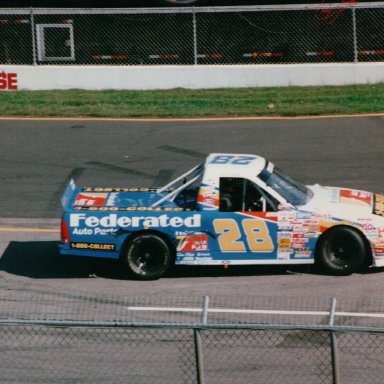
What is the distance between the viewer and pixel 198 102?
913 inches

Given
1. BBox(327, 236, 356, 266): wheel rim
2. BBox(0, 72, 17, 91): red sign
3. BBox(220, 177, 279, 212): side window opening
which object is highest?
BBox(0, 72, 17, 91): red sign

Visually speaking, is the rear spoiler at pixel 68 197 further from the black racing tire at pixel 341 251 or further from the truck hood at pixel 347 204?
the black racing tire at pixel 341 251

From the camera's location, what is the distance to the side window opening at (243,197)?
45.0 ft

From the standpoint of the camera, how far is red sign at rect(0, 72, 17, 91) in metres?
24.4

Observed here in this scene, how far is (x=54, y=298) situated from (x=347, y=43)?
1480 centimetres

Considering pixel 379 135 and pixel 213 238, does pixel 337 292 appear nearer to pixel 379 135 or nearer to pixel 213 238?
pixel 213 238

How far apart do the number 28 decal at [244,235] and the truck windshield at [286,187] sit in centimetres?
58

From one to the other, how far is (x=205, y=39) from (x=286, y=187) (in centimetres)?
1294

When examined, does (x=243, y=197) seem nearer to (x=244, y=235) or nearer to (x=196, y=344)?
(x=244, y=235)

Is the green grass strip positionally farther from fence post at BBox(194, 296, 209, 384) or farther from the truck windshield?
fence post at BBox(194, 296, 209, 384)

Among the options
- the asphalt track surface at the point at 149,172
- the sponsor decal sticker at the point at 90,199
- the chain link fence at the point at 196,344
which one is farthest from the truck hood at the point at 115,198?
the chain link fence at the point at 196,344

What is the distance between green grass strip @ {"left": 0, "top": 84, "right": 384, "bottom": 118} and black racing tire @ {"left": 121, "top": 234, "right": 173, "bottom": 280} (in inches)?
352

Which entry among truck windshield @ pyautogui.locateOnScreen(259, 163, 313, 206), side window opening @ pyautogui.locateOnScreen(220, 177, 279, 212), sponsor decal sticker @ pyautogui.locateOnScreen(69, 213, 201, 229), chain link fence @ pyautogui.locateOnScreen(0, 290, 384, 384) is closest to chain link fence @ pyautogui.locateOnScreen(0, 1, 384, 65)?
truck windshield @ pyautogui.locateOnScreen(259, 163, 313, 206)

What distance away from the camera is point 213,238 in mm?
13664
